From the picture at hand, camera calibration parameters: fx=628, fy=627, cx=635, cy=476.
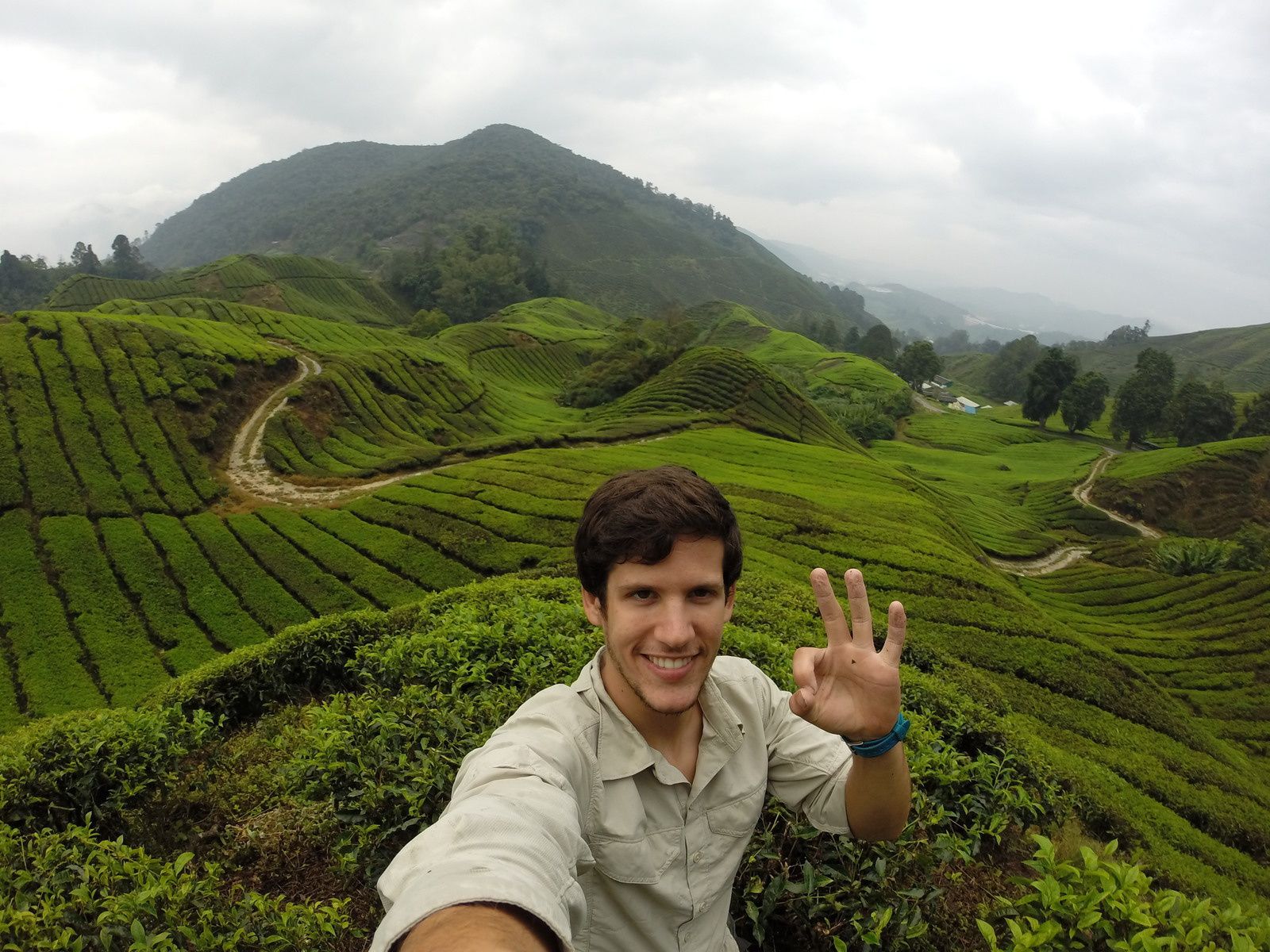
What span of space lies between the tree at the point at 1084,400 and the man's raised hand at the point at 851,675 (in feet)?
241

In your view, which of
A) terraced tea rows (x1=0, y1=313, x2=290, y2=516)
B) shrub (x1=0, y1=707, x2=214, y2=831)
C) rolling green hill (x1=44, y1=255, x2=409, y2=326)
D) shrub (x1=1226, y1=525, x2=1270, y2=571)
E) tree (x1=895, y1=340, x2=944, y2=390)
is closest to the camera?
shrub (x1=0, y1=707, x2=214, y2=831)

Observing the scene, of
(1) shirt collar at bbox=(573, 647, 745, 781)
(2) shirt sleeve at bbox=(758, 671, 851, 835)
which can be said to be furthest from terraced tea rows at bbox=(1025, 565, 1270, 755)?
(1) shirt collar at bbox=(573, 647, 745, 781)

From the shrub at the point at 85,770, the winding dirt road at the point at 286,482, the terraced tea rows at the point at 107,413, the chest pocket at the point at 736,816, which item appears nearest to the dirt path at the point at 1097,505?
the winding dirt road at the point at 286,482

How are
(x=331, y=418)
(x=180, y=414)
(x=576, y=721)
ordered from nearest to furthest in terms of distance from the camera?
(x=576, y=721) → (x=180, y=414) → (x=331, y=418)

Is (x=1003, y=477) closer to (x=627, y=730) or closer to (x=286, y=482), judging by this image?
(x=286, y=482)

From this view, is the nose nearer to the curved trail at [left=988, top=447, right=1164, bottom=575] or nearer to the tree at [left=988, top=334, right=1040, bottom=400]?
the curved trail at [left=988, top=447, right=1164, bottom=575]

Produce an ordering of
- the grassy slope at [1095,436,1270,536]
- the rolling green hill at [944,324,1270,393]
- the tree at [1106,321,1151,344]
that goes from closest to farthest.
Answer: the grassy slope at [1095,436,1270,536] → the rolling green hill at [944,324,1270,393] → the tree at [1106,321,1151,344]

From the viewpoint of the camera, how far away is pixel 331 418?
3177 centimetres

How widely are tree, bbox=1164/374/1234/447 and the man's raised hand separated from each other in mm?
Result: 71910

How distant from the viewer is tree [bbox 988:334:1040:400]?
336ft

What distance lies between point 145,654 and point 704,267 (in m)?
159

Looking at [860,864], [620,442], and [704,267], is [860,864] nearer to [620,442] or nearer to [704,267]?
[620,442]

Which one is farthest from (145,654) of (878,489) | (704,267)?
(704,267)

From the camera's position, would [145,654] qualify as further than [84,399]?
No
